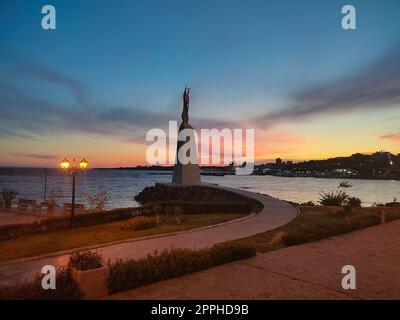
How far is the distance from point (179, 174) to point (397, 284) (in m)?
34.0

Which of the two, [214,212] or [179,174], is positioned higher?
[179,174]

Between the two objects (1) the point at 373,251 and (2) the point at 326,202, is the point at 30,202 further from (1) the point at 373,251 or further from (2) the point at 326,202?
(2) the point at 326,202

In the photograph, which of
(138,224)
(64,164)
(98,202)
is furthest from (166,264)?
(98,202)

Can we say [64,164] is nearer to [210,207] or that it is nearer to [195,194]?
[210,207]

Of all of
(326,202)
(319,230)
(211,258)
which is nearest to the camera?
(211,258)

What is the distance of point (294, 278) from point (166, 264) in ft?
9.94

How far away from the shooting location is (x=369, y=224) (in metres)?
16.3

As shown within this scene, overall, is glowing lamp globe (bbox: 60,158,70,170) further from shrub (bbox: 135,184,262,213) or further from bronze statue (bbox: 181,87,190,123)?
bronze statue (bbox: 181,87,190,123)

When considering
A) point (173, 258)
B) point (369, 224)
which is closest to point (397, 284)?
point (173, 258)

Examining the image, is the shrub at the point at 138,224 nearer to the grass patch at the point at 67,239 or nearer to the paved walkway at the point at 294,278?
the grass patch at the point at 67,239

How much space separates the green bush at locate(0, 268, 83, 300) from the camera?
6117 millimetres

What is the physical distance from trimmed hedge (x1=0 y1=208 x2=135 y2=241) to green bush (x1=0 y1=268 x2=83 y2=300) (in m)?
8.04

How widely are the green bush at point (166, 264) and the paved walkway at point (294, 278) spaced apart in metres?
0.19

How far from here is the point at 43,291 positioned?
624 centimetres
